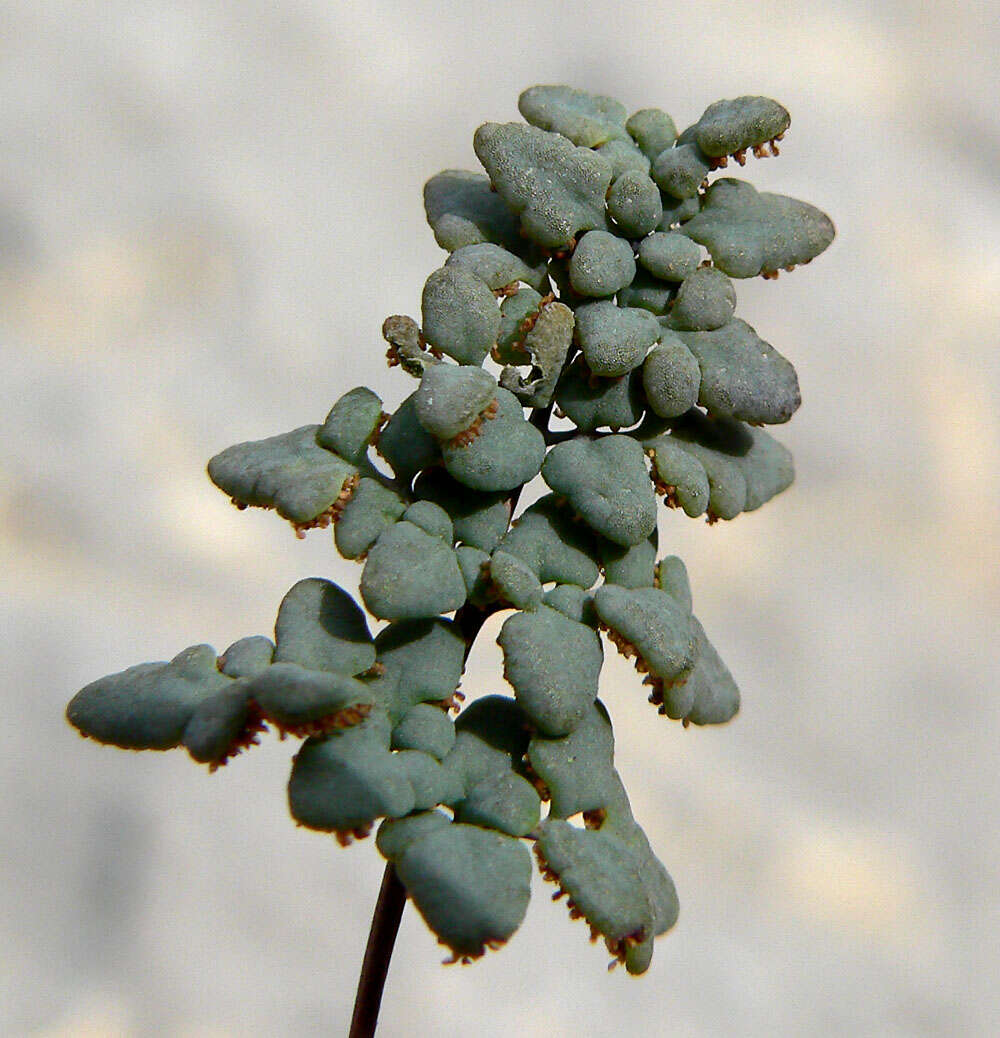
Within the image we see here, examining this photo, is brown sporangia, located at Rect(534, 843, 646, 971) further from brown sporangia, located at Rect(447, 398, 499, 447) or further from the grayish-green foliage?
brown sporangia, located at Rect(447, 398, 499, 447)

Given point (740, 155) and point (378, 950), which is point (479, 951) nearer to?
point (378, 950)

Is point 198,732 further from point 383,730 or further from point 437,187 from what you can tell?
point 437,187

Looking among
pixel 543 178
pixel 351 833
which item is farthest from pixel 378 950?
pixel 543 178

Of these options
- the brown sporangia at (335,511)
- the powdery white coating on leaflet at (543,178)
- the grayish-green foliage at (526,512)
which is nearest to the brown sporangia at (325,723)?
the grayish-green foliage at (526,512)

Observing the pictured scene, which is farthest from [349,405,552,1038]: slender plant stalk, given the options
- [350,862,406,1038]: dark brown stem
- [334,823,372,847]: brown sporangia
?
[334,823,372,847]: brown sporangia

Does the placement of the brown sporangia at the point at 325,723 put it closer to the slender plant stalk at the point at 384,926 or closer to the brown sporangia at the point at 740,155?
the slender plant stalk at the point at 384,926

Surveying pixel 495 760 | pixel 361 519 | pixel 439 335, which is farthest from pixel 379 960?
pixel 439 335

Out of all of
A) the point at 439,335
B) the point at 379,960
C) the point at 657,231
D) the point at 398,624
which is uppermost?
the point at 657,231
